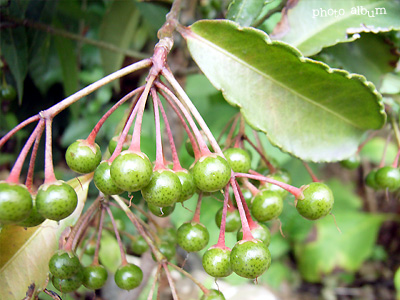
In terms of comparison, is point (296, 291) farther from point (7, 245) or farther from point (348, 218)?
point (7, 245)

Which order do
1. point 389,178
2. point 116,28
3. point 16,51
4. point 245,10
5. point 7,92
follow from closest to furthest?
1. point 245,10
2. point 389,178
3. point 16,51
4. point 7,92
5. point 116,28

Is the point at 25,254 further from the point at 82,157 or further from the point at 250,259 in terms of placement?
the point at 250,259

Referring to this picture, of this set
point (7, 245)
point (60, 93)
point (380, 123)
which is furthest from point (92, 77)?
point (380, 123)

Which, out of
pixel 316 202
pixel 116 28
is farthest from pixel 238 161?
pixel 116 28

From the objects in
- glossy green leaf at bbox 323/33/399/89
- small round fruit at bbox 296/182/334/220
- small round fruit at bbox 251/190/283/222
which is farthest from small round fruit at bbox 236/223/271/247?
glossy green leaf at bbox 323/33/399/89

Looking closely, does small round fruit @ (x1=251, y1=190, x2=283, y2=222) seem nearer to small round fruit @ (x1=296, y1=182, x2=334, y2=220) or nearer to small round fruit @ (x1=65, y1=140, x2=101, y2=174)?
small round fruit @ (x1=296, y1=182, x2=334, y2=220)
